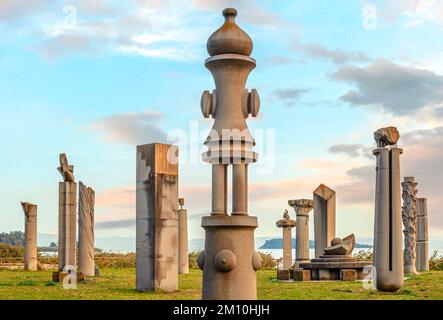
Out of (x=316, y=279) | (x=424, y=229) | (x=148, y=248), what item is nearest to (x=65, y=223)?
(x=148, y=248)

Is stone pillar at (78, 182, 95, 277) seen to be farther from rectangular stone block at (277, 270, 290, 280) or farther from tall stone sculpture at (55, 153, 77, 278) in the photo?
rectangular stone block at (277, 270, 290, 280)

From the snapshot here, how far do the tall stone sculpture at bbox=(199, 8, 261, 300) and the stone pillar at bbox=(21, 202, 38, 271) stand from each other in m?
24.4

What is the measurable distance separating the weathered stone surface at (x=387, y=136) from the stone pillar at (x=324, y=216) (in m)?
8.49

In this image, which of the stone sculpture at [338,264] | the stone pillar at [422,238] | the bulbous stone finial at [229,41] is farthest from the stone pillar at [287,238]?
the bulbous stone finial at [229,41]

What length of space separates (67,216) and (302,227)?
939cm

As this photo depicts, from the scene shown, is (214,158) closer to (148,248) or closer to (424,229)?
(148,248)

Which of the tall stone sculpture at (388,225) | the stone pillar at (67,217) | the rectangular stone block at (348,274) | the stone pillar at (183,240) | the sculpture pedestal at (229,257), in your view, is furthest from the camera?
the stone pillar at (183,240)

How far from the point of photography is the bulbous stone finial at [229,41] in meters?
11.9

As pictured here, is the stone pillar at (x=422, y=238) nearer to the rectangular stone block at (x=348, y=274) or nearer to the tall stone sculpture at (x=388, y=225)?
the rectangular stone block at (x=348, y=274)

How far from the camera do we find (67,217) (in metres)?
24.5

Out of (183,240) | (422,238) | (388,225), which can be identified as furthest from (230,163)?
(422,238)

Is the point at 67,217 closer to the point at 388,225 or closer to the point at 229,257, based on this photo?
the point at 388,225

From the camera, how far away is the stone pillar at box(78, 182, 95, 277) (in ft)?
86.3
